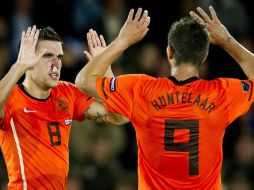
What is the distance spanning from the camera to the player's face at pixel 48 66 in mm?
6379

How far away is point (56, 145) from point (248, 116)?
218 inches

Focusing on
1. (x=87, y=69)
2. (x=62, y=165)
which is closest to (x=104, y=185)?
(x=62, y=165)

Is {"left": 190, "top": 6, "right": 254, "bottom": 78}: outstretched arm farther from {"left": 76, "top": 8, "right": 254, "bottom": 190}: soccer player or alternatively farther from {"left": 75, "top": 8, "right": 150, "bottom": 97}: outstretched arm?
{"left": 75, "top": 8, "right": 150, "bottom": 97}: outstretched arm

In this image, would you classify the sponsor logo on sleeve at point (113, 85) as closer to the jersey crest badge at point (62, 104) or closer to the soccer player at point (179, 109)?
the soccer player at point (179, 109)

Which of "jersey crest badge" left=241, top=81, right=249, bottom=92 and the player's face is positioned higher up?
the player's face

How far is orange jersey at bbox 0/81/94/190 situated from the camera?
6121 millimetres

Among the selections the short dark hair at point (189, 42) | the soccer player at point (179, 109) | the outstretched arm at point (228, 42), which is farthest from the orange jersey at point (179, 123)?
the outstretched arm at point (228, 42)

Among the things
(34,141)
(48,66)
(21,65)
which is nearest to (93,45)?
(48,66)

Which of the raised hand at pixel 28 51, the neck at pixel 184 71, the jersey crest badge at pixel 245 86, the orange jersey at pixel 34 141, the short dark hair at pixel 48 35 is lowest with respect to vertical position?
the orange jersey at pixel 34 141

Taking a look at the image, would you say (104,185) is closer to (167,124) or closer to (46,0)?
(46,0)

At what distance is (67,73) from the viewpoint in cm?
1016

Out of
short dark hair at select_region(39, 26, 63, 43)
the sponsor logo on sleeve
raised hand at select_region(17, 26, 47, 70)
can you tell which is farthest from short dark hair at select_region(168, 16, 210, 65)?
short dark hair at select_region(39, 26, 63, 43)

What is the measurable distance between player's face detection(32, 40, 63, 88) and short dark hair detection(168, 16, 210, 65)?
4.54 ft

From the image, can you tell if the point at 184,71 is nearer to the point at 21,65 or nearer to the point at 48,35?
the point at 21,65
